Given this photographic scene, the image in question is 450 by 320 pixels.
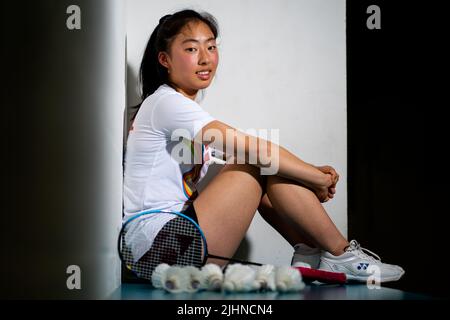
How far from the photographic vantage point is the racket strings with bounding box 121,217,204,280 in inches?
60.7

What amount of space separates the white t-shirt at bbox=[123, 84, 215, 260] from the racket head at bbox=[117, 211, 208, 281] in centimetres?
5

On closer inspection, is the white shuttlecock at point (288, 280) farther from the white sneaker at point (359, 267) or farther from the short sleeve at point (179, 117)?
the short sleeve at point (179, 117)

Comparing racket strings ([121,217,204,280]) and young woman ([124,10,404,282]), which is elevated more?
young woman ([124,10,404,282])

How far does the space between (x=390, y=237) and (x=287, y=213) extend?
0.63 metres

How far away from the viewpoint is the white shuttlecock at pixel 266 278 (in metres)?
1.41

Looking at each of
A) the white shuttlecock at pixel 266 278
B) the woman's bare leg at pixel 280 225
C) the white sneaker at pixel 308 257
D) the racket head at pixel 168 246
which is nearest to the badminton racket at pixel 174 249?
the racket head at pixel 168 246

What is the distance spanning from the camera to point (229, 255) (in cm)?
173

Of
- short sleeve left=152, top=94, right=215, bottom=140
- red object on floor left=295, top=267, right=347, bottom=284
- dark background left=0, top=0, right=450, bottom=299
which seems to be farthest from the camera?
short sleeve left=152, top=94, right=215, bottom=140

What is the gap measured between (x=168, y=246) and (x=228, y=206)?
0.22 metres

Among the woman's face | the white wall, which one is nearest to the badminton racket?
the woman's face

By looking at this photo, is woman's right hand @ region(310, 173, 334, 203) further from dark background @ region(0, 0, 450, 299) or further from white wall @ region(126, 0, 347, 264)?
white wall @ region(126, 0, 347, 264)

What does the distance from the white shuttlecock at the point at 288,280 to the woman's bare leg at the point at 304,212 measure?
32cm

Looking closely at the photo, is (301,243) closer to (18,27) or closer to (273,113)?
(273,113)

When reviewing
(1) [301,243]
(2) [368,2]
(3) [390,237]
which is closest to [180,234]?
(1) [301,243]
